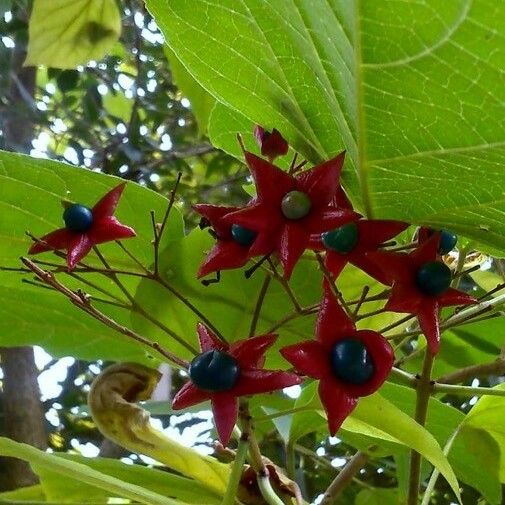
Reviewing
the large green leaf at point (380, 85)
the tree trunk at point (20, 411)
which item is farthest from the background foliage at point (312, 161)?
the tree trunk at point (20, 411)

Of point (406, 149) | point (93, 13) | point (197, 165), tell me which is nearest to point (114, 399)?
point (406, 149)

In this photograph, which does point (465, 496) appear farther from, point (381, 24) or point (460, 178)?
point (381, 24)

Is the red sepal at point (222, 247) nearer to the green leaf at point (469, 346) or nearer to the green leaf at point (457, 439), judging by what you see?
the green leaf at point (457, 439)

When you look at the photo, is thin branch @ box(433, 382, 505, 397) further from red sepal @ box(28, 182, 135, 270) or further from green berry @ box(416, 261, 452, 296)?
red sepal @ box(28, 182, 135, 270)

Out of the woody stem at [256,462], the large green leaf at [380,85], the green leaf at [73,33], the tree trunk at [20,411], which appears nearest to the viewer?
the large green leaf at [380,85]

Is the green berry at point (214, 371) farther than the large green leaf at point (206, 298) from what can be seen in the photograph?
No

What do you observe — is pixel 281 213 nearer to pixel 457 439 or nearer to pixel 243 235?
pixel 243 235
